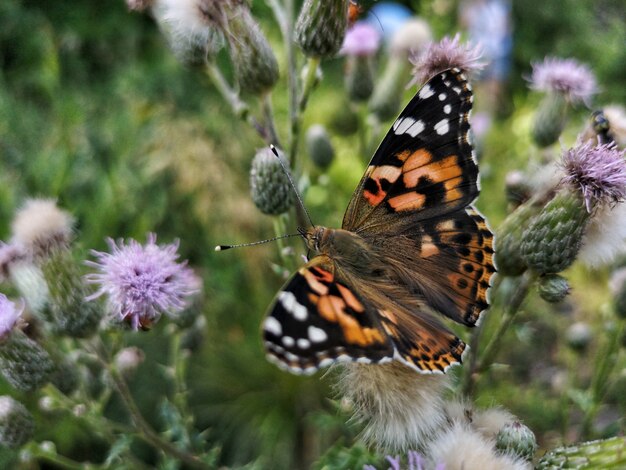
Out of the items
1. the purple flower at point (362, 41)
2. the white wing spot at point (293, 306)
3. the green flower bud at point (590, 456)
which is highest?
the purple flower at point (362, 41)

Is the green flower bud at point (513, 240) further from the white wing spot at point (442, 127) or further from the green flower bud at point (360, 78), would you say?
the green flower bud at point (360, 78)

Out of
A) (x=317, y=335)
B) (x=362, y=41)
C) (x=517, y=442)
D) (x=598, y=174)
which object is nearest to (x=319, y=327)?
(x=317, y=335)

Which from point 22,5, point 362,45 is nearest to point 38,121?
point 22,5

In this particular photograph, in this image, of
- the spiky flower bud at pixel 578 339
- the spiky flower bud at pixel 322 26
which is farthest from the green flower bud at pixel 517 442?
the spiky flower bud at pixel 578 339

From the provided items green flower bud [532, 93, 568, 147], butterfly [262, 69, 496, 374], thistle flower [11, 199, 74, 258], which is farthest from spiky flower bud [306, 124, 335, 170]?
thistle flower [11, 199, 74, 258]

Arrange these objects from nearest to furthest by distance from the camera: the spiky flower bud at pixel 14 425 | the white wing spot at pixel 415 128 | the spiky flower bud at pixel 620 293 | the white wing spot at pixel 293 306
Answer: the white wing spot at pixel 293 306
the white wing spot at pixel 415 128
the spiky flower bud at pixel 14 425
the spiky flower bud at pixel 620 293

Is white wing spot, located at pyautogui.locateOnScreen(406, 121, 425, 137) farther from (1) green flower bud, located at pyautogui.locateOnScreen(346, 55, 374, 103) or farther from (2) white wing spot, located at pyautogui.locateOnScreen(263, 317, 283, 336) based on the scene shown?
(1) green flower bud, located at pyautogui.locateOnScreen(346, 55, 374, 103)
